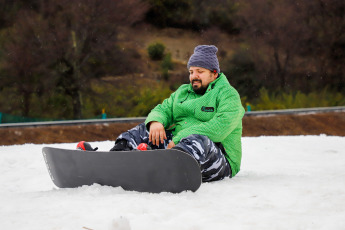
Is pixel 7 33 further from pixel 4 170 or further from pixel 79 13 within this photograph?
pixel 4 170

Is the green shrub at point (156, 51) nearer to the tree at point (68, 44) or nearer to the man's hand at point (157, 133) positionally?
the tree at point (68, 44)

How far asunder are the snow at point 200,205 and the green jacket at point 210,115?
0.89 feet

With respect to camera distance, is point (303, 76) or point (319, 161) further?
point (303, 76)

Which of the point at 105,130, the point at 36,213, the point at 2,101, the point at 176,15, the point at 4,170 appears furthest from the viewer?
the point at 176,15

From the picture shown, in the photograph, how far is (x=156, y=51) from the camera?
18078 millimetres

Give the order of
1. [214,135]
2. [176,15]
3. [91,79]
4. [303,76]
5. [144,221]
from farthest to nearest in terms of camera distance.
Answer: [176,15] < [303,76] < [91,79] < [214,135] < [144,221]

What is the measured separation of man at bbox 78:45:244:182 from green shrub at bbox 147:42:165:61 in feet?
50.2

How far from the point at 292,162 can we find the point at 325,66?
12333mm

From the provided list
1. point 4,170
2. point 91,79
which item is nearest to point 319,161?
point 4,170

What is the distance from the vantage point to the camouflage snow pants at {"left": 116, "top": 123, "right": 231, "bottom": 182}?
2.23m

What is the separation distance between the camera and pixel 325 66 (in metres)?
14.8

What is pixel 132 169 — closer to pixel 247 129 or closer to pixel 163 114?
pixel 163 114

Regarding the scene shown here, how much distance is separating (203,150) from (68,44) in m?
10.6

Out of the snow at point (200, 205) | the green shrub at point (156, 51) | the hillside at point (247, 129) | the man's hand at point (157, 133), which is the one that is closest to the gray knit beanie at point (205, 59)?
the man's hand at point (157, 133)
